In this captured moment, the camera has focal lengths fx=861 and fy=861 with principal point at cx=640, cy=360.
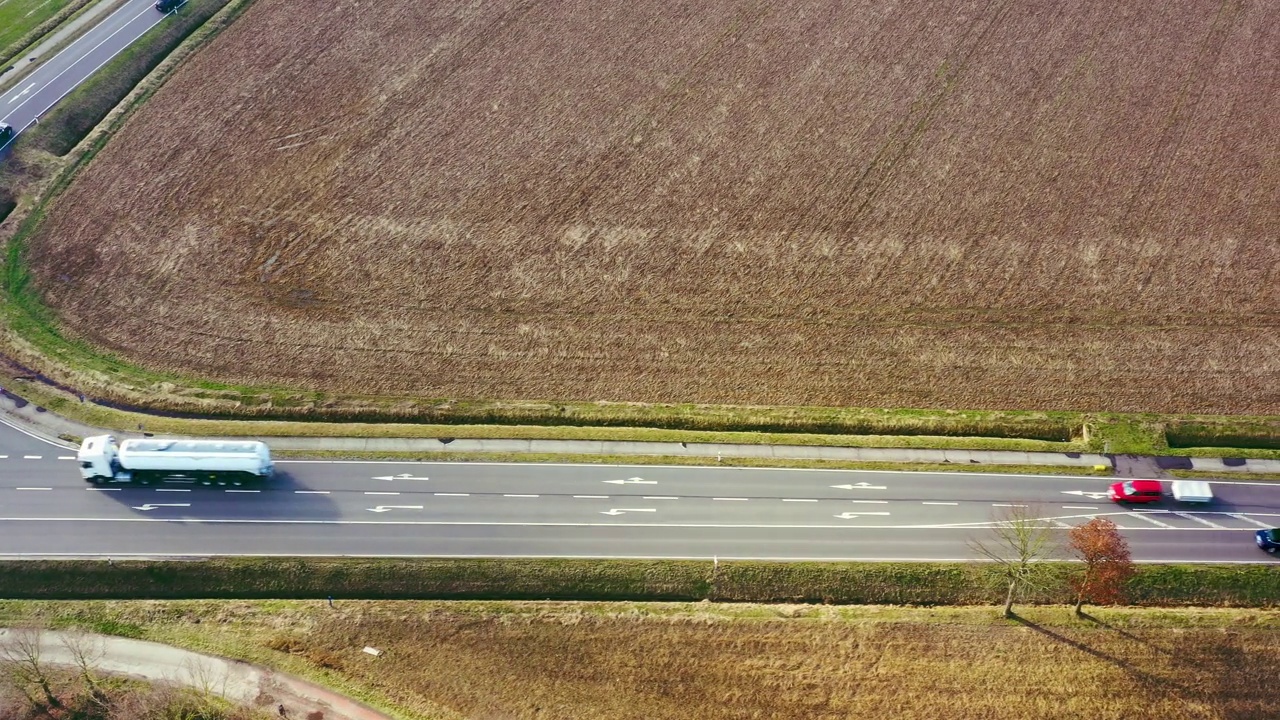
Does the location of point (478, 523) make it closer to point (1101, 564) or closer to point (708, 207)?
point (708, 207)

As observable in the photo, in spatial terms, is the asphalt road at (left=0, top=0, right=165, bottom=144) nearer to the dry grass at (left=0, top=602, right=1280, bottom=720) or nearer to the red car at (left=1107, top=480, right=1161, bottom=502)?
the dry grass at (left=0, top=602, right=1280, bottom=720)

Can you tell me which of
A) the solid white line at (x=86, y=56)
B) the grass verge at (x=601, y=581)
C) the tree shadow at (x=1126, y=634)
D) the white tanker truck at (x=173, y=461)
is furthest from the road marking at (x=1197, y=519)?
the solid white line at (x=86, y=56)

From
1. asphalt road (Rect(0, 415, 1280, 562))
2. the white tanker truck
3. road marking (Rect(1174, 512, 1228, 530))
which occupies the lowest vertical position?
road marking (Rect(1174, 512, 1228, 530))

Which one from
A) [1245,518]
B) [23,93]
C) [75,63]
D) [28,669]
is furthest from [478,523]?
[75,63]

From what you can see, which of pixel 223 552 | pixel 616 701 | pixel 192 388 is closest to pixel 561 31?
pixel 192 388

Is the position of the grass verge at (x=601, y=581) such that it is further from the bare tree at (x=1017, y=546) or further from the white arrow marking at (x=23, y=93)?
the white arrow marking at (x=23, y=93)

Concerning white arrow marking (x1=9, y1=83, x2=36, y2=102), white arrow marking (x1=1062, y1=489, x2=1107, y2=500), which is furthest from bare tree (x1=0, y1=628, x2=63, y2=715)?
white arrow marking (x1=1062, y1=489, x2=1107, y2=500)
